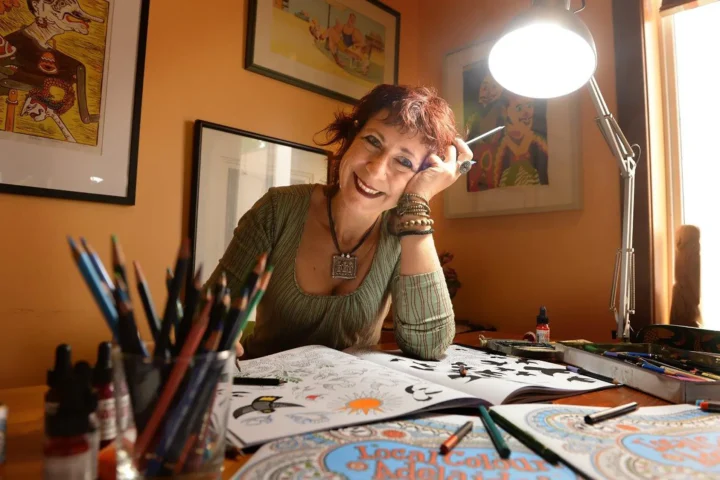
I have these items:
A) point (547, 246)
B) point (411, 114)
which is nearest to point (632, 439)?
point (411, 114)

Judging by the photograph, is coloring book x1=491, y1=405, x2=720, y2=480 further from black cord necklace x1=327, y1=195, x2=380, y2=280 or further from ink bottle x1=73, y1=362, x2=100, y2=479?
black cord necklace x1=327, y1=195, x2=380, y2=280

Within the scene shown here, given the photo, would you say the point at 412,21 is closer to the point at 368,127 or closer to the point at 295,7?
the point at 295,7

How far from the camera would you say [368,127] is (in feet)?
3.53

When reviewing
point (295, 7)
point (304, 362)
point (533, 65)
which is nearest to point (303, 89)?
point (295, 7)

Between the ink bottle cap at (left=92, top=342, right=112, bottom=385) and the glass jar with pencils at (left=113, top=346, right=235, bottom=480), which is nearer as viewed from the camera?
the glass jar with pencils at (left=113, top=346, right=235, bottom=480)

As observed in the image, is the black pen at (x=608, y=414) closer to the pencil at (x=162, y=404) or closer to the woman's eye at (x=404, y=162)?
the pencil at (x=162, y=404)

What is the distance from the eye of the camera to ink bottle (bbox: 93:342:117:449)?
0.42m

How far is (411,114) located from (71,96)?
36.8 inches

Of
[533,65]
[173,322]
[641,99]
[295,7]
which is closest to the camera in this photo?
[173,322]

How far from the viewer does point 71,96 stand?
1.22 meters

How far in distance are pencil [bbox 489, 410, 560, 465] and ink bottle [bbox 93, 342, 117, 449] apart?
1.32ft

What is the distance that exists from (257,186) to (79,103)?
565 mm

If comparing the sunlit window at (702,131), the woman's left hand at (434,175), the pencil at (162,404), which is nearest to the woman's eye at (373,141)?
the woman's left hand at (434,175)

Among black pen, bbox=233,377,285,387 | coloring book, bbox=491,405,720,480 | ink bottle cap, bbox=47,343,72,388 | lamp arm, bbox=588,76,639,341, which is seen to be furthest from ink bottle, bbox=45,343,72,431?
lamp arm, bbox=588,76,639,341
